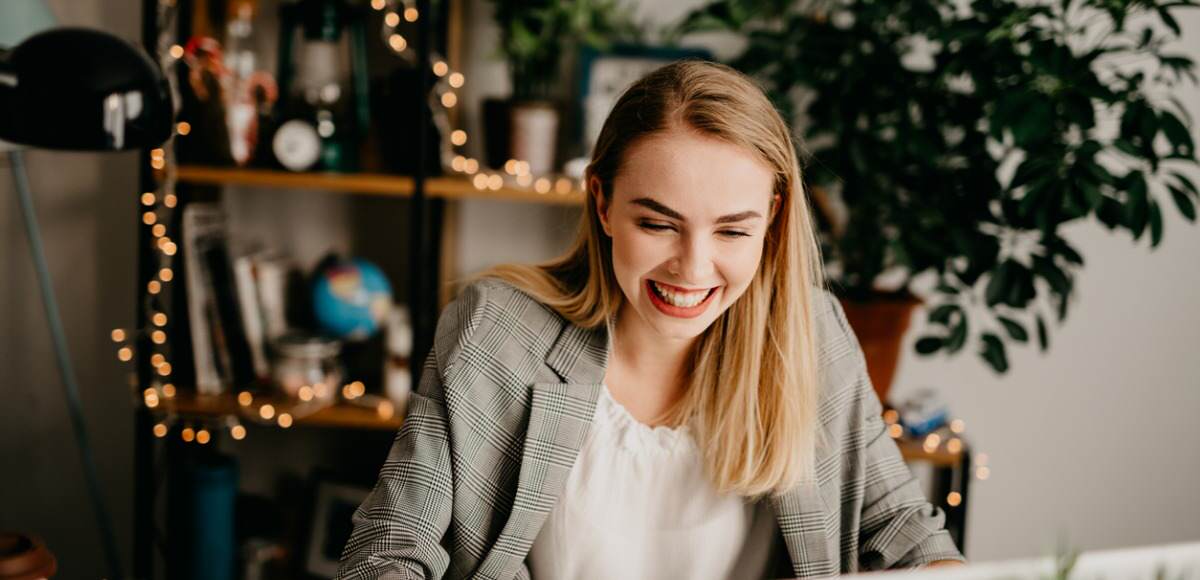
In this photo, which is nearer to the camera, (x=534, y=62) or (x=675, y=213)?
(x=675, y=213)

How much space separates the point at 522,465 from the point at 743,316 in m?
0.34

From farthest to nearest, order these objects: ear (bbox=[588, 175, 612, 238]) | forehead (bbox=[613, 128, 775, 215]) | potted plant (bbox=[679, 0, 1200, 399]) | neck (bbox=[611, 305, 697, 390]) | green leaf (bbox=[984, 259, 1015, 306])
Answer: green leaf (bbox=[984, 259, 1015, 306]) < potted plant (bbox=[679, 0, 1200, 399]) < neck (bbox=[611, 305, 697, 390]) < ear (bbox=[588, 175, 612, 238]) < forehead (bbox=[613, 128, 775, 215])

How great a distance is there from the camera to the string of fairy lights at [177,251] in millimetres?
1925

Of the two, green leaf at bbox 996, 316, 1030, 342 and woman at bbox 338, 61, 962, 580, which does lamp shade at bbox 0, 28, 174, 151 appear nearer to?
woman at bbox 338, 61, 962, 580

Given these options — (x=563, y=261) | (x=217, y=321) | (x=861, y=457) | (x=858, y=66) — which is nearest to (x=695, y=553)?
(x=861, y=457)

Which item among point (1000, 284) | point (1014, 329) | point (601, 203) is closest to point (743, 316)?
point (601, 203)

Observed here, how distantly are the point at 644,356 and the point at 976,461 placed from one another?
1.25 meters

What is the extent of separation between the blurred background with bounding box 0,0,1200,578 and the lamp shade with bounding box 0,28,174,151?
2.27 ft

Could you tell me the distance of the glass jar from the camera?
1.98 metres

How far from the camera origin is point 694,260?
110 centimetres

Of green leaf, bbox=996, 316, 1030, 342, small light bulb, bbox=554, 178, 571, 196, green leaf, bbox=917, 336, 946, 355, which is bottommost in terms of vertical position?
green leaf, bbox=917, 336, 946, 355

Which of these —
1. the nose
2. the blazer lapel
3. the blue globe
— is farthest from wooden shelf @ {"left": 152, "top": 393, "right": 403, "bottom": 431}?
the nose

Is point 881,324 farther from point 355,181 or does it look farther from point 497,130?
point 355,181

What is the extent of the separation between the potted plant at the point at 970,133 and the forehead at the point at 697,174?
385 mm
